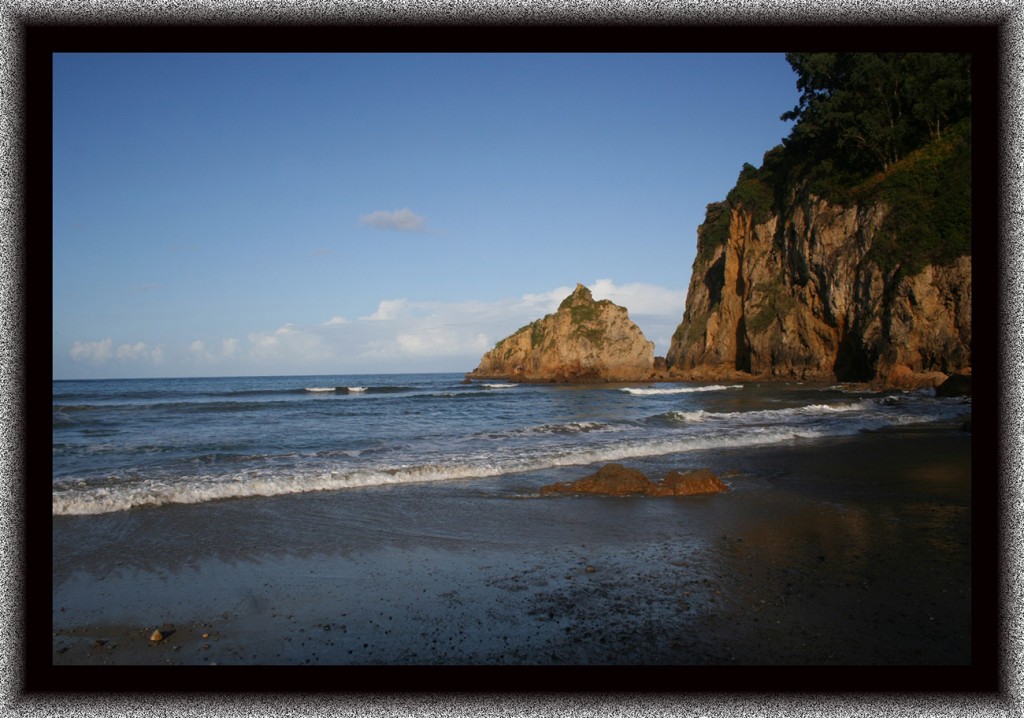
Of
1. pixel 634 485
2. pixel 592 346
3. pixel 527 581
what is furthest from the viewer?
pixel 592 346

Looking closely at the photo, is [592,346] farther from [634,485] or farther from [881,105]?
[634,485]

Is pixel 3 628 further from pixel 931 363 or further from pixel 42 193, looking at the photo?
pixel 931 363

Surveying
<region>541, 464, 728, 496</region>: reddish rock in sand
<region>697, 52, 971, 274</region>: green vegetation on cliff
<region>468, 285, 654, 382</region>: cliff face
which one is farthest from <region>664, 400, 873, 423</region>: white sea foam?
<region>468, 285, 654, 382</region>: cliff face

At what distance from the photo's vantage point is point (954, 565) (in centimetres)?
496

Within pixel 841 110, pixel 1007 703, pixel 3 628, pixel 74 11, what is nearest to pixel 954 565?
pixel 1007 703

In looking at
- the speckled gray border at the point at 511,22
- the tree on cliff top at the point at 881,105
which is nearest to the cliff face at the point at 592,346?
the tree on cliff top at the point at 881,105

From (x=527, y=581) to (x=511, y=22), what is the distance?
416 cm

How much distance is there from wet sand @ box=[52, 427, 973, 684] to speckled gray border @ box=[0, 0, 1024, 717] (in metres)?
1.22

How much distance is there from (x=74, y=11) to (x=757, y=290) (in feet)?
181

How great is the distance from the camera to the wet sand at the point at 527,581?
3607 mm

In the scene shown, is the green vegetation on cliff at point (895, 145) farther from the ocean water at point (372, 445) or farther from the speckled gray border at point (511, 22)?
the speckled gray border at point (511, 22)

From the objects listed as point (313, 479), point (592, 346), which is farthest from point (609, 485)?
point (592, 346)

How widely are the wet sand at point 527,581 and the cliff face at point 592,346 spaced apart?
2207 inches

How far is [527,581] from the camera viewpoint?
4805mm
